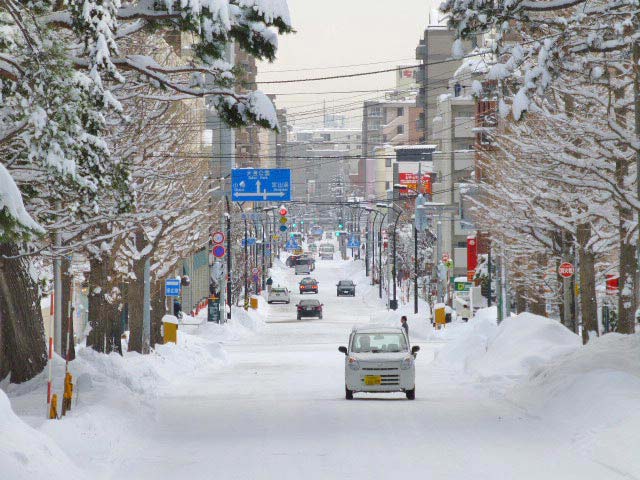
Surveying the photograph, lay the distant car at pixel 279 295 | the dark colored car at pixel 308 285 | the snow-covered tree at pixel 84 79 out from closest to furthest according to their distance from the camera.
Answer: the snow-covered tree at pixel 84 79
the distant car at pixel 279 295
the dark colored car at pixel 308 285

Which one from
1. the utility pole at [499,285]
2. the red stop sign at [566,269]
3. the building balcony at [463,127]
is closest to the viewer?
the red stop sign at [566,269]

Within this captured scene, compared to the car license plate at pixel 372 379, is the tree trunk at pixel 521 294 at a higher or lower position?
lower

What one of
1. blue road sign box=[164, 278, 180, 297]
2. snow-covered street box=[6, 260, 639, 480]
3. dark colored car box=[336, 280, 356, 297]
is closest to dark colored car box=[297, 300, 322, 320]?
blue road sign box=[164, 278, 180, 297]

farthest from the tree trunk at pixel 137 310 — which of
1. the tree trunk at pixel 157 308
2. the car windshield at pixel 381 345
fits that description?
the car windshield at pixel 381 345

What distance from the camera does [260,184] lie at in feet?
181

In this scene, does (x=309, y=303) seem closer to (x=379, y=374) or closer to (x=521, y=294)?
(x=521, y=294)

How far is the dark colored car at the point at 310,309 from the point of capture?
296ft

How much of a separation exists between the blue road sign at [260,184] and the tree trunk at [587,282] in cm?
1882

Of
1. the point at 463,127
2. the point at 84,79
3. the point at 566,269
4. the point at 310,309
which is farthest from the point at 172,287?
A: the point at 463,127

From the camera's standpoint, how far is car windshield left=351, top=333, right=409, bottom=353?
29141 mm

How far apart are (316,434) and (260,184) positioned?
117 ft

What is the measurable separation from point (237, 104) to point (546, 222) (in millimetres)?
21185

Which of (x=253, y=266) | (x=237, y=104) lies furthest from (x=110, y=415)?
(x=253, y=266)

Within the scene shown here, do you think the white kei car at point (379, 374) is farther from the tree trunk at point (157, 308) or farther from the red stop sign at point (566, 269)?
the tree trunk at point (157, 308)
